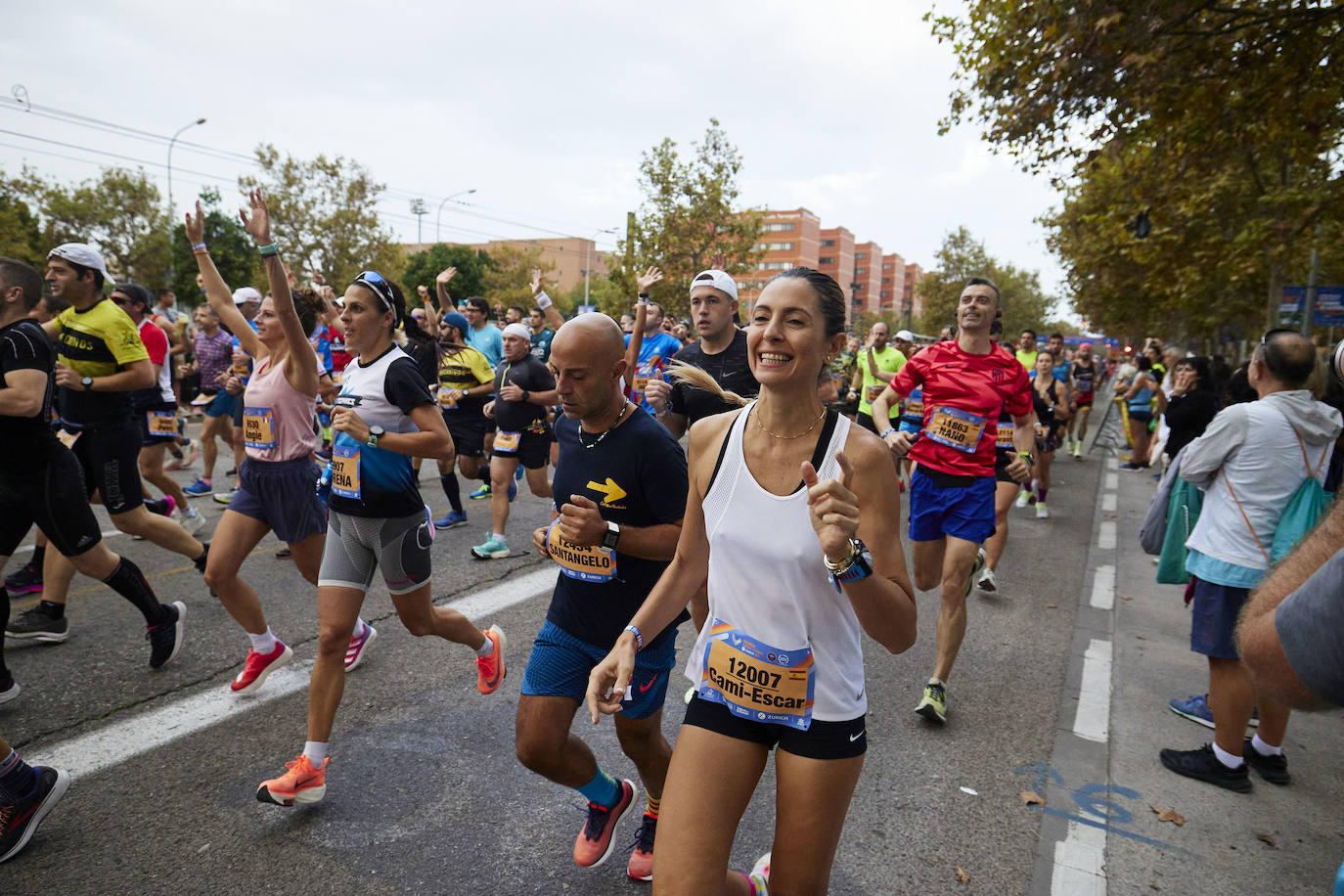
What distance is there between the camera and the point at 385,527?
342 cm

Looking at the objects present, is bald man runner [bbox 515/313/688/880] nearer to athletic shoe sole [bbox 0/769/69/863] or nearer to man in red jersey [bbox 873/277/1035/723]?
athletic shoe sole [bbox 0/769/69/863]

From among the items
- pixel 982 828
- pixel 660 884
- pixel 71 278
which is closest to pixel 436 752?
pixel 660 884

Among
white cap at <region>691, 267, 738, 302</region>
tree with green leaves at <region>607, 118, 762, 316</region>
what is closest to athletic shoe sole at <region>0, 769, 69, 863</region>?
white cap at <region>691, 267, 738, 302</region>

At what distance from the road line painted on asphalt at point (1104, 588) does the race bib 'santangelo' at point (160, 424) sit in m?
8.30

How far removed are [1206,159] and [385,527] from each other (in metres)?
9.78

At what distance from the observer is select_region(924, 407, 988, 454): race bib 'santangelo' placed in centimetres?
449

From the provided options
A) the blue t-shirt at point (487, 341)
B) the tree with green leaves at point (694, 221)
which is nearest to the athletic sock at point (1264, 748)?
the blue t-shirt at point (487, 341)

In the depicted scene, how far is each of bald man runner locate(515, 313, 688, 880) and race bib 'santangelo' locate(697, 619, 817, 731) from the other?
0.53 meters

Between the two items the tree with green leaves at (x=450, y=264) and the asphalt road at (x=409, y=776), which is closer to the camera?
the asphalt road at (x=409, y=776)

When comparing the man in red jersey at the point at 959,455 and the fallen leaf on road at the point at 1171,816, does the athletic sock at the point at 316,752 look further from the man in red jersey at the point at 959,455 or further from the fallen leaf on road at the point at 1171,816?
the fallen leaf on road at the point at 1171,816

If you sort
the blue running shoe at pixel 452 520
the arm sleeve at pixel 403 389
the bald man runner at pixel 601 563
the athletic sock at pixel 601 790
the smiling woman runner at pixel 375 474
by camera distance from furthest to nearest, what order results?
the blue running shoe at pixel 452 520 < the arm sleeve at pixel 403 389 < the smiling woman runner at pixel 375 474 < the athletic sock at pixel 601 790 < the bald man runner at pixel 601 563

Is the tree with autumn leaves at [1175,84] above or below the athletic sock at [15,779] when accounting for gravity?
above

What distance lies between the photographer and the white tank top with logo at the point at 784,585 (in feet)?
6.28

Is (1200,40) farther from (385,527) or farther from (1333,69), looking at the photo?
(385,527)
